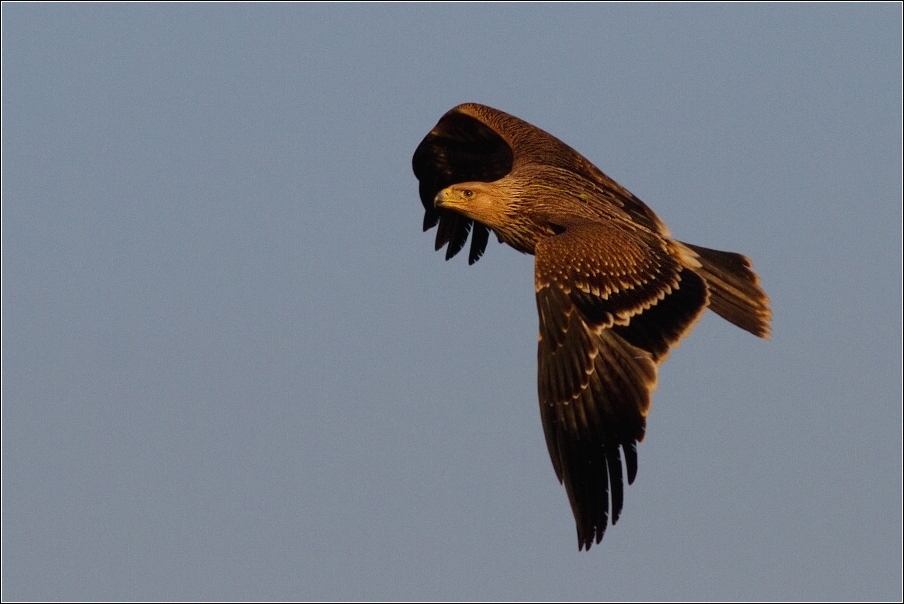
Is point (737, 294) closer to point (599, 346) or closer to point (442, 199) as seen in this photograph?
point (599, 346)

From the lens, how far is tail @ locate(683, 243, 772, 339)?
12.9m

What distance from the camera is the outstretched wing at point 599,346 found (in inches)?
431

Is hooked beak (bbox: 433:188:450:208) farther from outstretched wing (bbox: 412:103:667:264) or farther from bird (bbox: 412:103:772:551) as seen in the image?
outstretched wing (bbox: 412:103:667:264)

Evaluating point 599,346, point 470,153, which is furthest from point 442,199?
point 599,346

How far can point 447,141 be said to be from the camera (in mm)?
16797

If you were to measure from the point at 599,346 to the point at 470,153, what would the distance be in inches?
223

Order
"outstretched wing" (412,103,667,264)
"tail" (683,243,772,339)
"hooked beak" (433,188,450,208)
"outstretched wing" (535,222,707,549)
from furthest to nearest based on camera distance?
"outstretched wing" (412,103,667,264)
"hooked beak" (433,188,450,208)
"tail" (683,243,772,339)
"outstretched wing" (535,222,707,549)

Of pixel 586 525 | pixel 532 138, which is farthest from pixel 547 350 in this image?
pixel 532 138

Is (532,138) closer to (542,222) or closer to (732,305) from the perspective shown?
(542,222)

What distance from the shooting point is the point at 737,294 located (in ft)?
42.8

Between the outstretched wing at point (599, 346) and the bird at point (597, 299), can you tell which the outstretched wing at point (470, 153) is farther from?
the outstretched wing at point (599, 346)

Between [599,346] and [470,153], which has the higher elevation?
[470,153]

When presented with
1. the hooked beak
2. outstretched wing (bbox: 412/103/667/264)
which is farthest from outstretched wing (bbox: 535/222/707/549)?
outstretched wing (bbox: 412/103/667/264)

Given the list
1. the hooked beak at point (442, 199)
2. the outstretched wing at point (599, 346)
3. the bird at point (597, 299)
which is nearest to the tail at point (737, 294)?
the bird at point (597, 299)
